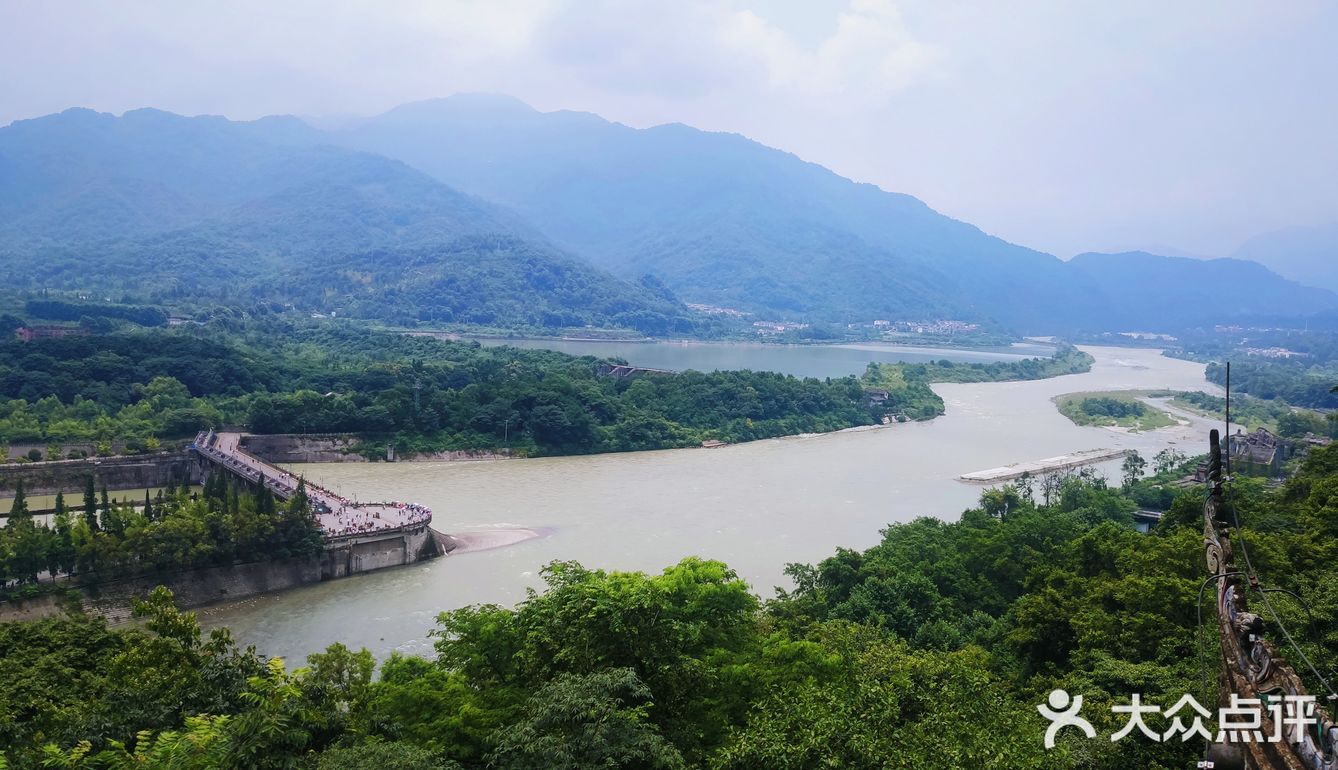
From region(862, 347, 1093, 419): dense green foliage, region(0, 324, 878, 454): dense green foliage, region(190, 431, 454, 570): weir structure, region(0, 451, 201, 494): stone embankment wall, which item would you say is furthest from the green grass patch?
region(0, 451, 201, 494): stone embankment wall

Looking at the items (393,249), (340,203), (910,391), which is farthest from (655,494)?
(340,203)

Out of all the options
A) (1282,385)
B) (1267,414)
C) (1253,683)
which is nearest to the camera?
(1253,683)

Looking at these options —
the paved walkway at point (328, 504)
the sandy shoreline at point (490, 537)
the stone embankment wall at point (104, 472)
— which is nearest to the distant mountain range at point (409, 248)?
the stone embankment wall at point (104, 472)

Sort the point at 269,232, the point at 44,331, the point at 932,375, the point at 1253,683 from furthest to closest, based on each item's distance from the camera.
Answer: the point at 269,232
the point at 932,375
the point at 44,331
the point at 1253,683

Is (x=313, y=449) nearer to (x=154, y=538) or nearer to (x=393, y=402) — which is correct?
(x=393, y=402)

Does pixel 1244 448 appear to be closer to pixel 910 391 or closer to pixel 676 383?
pixel 910 391

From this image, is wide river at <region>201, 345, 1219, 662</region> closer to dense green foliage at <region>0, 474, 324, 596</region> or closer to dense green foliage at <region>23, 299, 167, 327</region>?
dense green foliage at <region>0, 474, 324, 596</region>

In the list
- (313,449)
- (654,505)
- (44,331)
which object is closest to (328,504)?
(654,505)
